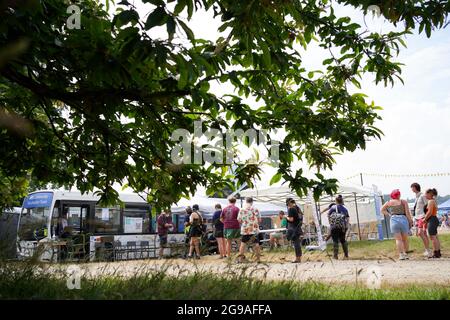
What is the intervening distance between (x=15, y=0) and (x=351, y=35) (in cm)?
323

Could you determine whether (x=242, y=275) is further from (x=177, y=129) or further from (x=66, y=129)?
(x=66, y=129)

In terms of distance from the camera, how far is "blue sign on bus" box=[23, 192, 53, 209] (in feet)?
51.7

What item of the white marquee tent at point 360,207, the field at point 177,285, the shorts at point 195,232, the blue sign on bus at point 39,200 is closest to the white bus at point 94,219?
the blue sign on bus at point 39,200

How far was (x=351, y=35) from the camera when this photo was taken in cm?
427

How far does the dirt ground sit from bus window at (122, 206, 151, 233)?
10526 mm

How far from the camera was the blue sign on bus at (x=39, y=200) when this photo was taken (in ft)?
51.7

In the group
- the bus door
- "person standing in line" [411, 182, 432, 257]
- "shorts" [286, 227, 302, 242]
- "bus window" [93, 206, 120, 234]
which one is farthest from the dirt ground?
"bus window" [93, 206, 120, 234]

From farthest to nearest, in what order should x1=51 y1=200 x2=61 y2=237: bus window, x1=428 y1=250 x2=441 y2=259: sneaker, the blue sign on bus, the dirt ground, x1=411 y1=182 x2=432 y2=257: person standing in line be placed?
the blue sign on bus < x1=51 y1=200 x2=61 y2=237: bus window < x1=411 y1=182 x2=432 y2=257: person standing in line < x1=428 y1=250 x2=441 y2=259: sneaker < the dirt ground

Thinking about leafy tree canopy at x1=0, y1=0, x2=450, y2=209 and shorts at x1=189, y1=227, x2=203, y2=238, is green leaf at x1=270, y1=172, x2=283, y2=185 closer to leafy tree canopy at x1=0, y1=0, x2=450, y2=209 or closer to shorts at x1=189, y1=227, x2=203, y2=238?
leafy tree canopy at x1=0, y1=0, x2=450, y2=209

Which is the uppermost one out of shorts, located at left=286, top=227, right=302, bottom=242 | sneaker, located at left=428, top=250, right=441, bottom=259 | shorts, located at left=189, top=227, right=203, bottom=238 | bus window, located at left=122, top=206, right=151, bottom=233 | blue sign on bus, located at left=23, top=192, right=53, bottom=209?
blue sign on bus, located at left=23, top=192, right=53, bottom=209

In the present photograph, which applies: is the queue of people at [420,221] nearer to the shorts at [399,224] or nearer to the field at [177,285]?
the shorts at [399,224]

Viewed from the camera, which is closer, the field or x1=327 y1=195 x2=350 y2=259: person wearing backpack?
the field

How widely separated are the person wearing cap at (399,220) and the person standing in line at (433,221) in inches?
15.1
